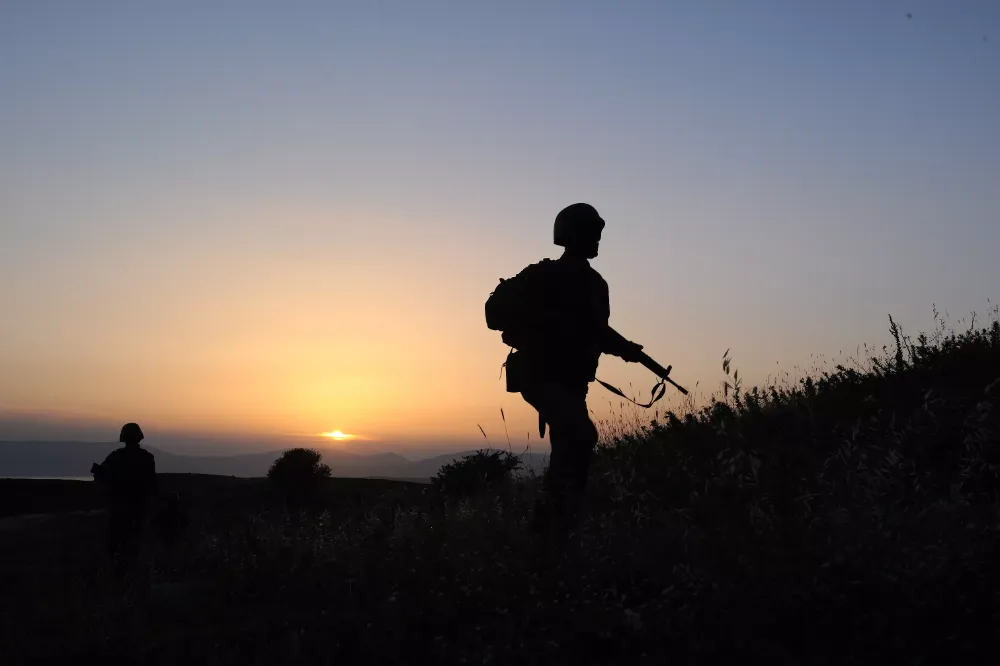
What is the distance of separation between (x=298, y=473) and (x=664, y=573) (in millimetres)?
19312

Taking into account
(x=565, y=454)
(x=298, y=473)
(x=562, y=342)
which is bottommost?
(x=298, y=473)

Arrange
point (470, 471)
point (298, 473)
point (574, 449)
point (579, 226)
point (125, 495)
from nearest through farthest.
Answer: point (574, 449)
point (579, 226)
point (125, 495)
point (470, 471)
point (298, 473)

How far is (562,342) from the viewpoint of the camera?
19.0 feet

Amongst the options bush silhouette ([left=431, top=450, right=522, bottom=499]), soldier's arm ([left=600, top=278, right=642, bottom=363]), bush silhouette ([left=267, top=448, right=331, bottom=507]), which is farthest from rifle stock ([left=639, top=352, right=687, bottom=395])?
bush silhouette ([left=267, top=448, right=331, bottom=507])

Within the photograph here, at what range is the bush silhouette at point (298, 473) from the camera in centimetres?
2252

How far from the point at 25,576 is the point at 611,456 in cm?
640

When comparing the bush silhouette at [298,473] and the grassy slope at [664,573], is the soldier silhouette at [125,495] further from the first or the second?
the bush silhouette at [298,473]

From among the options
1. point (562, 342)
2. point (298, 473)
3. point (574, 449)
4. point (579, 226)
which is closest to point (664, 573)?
point (574, 449)

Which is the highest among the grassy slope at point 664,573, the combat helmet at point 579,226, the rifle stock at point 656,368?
the combat helmet at point 579,226

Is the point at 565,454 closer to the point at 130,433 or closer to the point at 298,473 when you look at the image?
the point at 130,433

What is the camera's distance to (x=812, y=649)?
3.63m

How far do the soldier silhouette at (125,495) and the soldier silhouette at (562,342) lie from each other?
6.79 meters

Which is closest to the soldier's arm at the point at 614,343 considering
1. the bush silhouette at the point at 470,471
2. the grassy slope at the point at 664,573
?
the grassy slope at the point at 664,573

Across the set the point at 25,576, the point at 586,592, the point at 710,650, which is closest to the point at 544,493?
the point at 586,592
